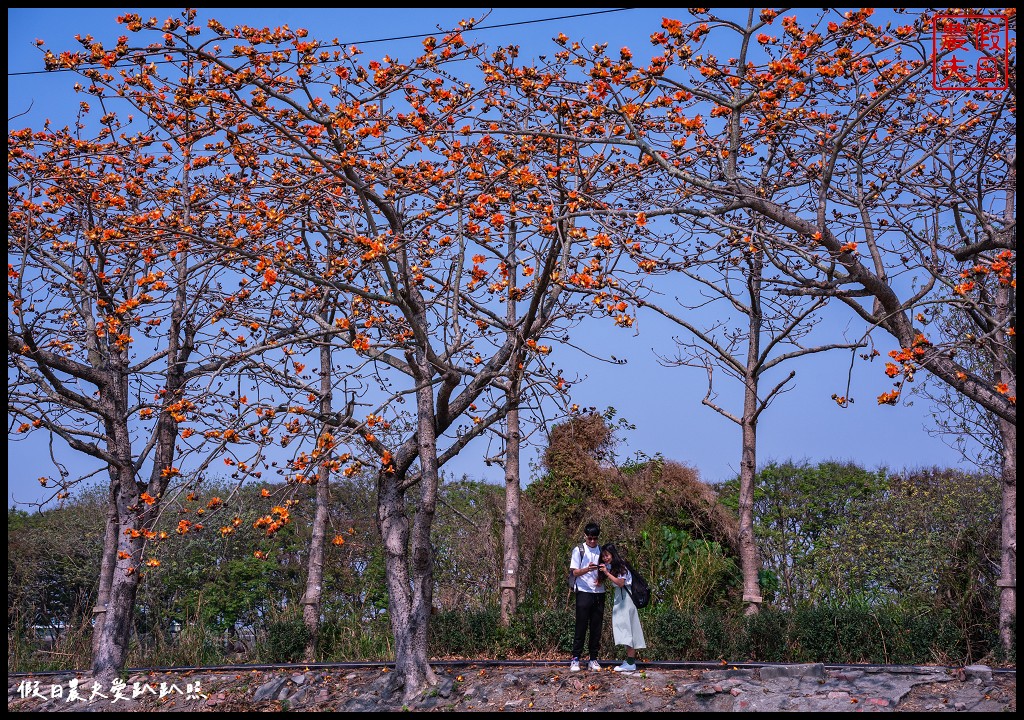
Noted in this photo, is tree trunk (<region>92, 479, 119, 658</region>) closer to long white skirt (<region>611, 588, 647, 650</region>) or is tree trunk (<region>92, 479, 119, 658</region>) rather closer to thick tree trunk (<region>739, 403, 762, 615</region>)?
long white skirt (<region>611, 588, 647, 650</region>)

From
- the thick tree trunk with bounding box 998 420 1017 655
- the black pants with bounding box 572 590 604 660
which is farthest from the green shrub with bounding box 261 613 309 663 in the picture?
the thick tree trunk with bounding box 998 420 1017 655

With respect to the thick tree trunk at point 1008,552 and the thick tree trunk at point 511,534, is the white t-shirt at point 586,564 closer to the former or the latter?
the thick tree trunk at point 511,534

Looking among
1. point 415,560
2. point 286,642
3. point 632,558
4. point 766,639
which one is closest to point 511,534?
point 632,558

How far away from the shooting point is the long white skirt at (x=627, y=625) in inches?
349

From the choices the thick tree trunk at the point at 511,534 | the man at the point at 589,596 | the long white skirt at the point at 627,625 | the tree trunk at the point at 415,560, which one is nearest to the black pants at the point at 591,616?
the man at the point at 589,596

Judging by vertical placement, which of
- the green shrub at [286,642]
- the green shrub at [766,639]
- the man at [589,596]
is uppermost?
the man at [589,596]

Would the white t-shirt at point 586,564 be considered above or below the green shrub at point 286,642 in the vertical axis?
above

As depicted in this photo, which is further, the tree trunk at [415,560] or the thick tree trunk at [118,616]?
the thick tree trunk at [118,616]

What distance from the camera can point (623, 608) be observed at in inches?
355

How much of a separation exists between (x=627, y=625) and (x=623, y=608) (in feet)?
0.55

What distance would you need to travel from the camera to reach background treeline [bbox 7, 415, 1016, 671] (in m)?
9.54

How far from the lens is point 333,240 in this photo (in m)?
9.20

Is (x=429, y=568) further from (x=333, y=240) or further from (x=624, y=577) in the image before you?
(x=333, y=240)

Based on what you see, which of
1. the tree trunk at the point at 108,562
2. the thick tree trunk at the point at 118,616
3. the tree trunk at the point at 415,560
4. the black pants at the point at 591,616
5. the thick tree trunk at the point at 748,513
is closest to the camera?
the tree trunk at the point at 415,560
